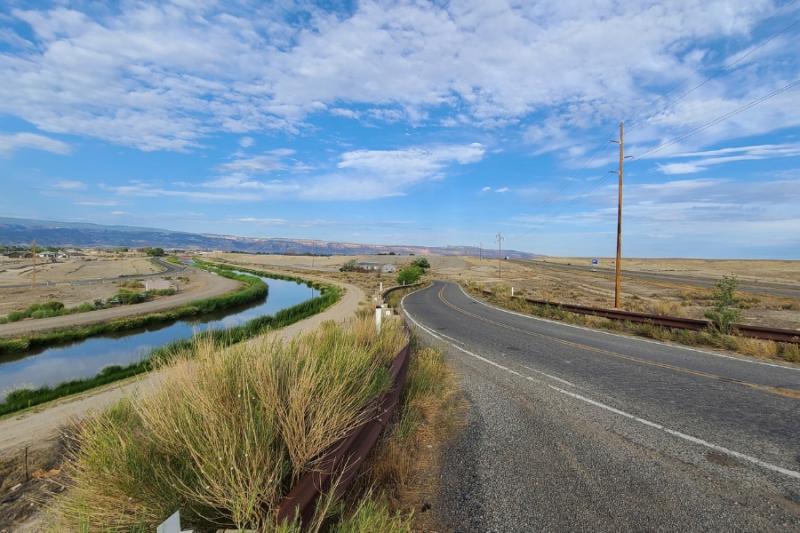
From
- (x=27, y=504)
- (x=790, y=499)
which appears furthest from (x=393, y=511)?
(x=27, y=504)

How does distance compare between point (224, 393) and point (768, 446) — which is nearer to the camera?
point (224, 393)

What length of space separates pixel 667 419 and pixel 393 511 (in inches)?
177

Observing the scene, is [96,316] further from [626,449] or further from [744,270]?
[744,270]

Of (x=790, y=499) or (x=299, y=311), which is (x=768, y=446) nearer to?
(x=790, y=499)

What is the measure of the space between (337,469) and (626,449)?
3630 mm

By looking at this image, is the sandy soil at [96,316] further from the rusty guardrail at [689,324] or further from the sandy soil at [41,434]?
the rusty guardrail at [689,324]

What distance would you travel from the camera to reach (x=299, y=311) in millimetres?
33219

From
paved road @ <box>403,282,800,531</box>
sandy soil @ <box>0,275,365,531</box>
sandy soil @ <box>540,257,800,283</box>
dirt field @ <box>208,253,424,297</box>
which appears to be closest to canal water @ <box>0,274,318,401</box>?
sandy soil @ <box>0,275,365,531</box>

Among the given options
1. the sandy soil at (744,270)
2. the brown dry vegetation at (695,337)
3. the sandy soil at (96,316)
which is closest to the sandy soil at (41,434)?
the brown dry vegetation at (695,337)

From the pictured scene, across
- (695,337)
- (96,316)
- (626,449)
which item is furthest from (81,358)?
(695,337)

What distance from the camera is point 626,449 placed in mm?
4719

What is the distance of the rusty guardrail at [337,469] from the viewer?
8.10ft

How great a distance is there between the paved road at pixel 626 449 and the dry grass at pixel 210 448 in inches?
59.5

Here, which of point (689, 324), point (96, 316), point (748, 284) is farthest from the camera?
point (748, 284)
